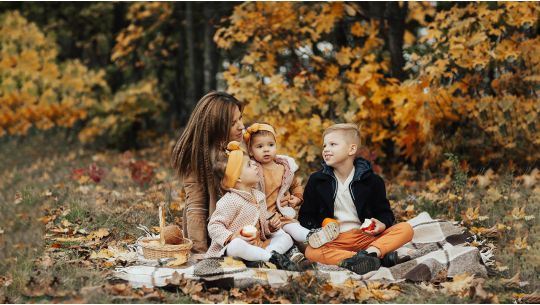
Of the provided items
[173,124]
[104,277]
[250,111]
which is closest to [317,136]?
[250,111]

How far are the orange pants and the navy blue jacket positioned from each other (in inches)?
6.2

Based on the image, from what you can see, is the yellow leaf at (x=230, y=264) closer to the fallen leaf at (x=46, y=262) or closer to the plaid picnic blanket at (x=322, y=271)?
the plaid picnic blanket at (x=322, y=271)

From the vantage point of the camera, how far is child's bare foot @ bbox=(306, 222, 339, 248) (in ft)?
10.3

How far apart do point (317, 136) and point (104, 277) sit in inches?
121

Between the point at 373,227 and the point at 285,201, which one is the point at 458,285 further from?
the point at 285,201

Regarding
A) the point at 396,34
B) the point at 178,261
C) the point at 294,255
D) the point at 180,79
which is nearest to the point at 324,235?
the point at 294,255

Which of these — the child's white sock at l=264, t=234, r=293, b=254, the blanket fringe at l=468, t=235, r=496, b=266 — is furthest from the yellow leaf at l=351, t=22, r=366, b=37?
the child's white sock at l=264, t=234, r=293, b=254

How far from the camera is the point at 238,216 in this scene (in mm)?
3221

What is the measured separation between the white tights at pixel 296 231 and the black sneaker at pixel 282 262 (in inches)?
14.5

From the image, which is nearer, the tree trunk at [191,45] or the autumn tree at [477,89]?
the autumn tree at [477,89]

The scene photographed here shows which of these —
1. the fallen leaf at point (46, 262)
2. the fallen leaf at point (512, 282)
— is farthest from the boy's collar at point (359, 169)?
the fallen leaf at point (46, 262)

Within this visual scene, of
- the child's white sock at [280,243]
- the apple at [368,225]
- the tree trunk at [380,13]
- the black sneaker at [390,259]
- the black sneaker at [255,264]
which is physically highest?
the tree trunk at [380,13]

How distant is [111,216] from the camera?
14.0ft

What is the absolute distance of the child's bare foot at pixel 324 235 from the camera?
123 inches
